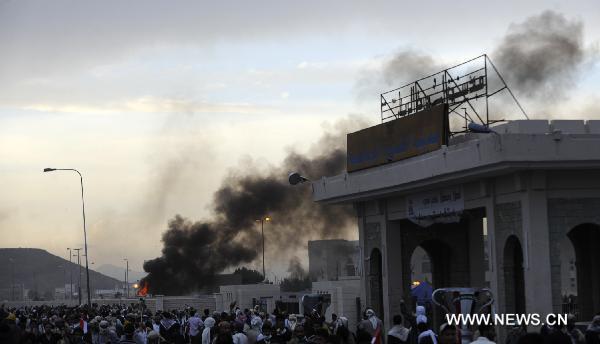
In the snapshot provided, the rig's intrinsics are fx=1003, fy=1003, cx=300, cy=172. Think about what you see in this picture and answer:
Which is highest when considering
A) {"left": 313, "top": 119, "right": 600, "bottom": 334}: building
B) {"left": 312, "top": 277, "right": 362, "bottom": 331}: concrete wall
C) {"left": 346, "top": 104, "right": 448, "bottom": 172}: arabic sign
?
{"left": 346, "top": 104, "right": 448, "bottom": 172}: arabic sign

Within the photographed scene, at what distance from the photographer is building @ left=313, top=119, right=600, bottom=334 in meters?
26.1

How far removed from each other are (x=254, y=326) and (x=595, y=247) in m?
12.5

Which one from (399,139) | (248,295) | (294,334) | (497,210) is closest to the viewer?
(294,334)

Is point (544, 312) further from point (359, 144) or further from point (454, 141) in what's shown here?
point (359, 144)

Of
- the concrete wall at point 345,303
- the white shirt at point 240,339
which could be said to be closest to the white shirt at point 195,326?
the white shirt at point 240,339

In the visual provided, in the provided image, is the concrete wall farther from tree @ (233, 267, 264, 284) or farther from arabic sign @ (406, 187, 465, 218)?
tree @ (233, 267, 264, 284)

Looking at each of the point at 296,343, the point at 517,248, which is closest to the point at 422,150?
the point at 517,248

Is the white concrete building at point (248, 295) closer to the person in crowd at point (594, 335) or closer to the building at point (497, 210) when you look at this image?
the building at point (497, 210)

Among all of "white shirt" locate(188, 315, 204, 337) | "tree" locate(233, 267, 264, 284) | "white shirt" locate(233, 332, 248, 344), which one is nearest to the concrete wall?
"white shirt" locate(188, 315, 204, 337)

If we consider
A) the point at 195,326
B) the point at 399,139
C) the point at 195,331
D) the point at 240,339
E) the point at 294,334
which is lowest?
the point at 195,331

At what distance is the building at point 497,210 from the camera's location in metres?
26.1

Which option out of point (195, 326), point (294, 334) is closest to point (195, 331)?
point (195, 326)

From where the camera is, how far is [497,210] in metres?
28.3

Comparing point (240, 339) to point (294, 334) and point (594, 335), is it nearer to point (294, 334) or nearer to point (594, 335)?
point (294, 334)
